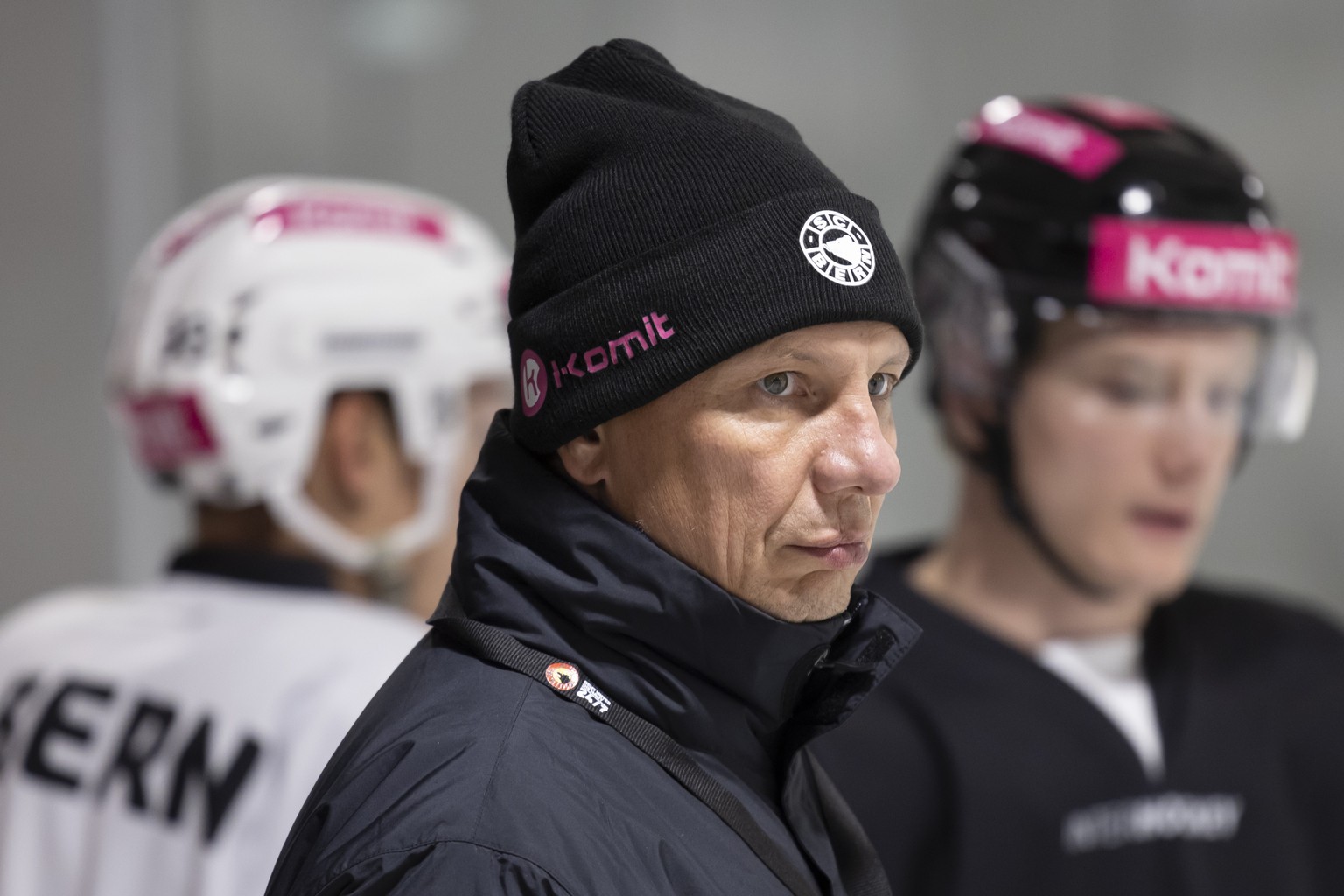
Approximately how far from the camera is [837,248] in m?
1.06

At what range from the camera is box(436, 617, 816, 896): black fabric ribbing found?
101 cm

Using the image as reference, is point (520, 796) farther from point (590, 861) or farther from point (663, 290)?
point (663, 290)

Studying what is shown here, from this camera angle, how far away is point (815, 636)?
3.57 feet

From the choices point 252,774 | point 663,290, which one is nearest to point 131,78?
point 252,774

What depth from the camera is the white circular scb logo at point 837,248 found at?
3.42 ft

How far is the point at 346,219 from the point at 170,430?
41cm

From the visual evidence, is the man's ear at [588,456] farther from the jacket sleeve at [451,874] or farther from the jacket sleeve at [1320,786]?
the jacket sleeve at [1320,786]

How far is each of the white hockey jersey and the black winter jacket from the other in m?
0.66

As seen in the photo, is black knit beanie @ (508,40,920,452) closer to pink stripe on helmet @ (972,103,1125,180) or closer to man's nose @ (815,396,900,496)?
man's nose @ (815,396,900,496)

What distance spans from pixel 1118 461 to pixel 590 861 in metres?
1.53

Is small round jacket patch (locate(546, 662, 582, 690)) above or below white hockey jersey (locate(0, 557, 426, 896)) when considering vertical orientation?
above

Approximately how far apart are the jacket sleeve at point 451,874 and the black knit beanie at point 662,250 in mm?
→ 322

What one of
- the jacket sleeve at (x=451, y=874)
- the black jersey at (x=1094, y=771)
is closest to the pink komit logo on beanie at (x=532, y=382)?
the jacket sleeve at (x=451, y=874)

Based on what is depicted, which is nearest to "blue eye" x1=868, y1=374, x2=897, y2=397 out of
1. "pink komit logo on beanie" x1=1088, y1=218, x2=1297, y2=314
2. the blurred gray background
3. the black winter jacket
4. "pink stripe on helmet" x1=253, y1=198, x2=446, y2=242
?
the black winter jacket
